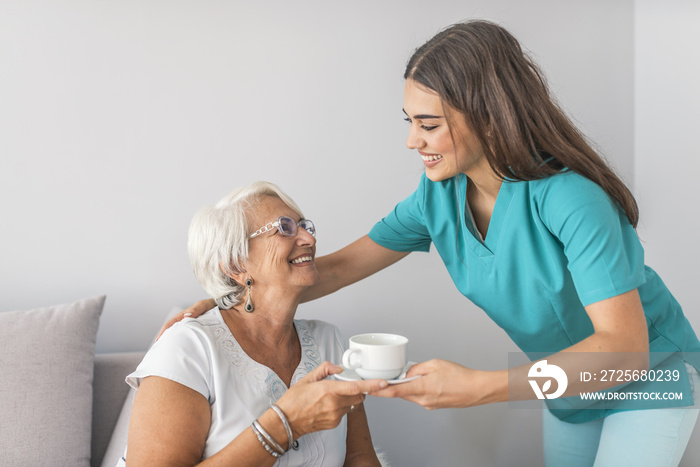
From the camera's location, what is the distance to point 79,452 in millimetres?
1859

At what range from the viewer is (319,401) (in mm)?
1302

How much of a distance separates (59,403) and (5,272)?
0.59m

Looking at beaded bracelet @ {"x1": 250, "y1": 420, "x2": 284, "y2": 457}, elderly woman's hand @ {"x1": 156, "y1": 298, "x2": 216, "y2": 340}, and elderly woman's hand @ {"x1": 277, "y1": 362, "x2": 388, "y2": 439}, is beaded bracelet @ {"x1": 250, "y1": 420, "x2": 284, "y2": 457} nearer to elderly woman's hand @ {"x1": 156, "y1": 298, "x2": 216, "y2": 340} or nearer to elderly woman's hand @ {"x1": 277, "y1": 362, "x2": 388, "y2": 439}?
elderly woman's hand @ {"x1": 277, "y1": 362, "x2": 388, "y2": 439}

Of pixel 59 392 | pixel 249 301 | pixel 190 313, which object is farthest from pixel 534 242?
pixel 59 392

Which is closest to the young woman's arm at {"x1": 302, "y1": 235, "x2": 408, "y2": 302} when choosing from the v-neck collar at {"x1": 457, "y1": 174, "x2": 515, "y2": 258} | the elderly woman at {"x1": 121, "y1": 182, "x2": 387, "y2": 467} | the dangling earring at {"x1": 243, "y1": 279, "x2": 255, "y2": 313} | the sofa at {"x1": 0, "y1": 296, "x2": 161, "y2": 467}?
the elderly woman at {"x1": 121, "y1": 182, "x2": 387, "y2": 467}

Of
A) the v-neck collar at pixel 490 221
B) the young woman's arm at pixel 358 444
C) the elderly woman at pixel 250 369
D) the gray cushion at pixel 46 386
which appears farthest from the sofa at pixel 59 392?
the v-neck collar at pixel 490 221

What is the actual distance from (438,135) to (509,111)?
0.54 feet

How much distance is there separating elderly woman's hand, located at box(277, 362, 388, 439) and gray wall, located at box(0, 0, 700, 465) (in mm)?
1014

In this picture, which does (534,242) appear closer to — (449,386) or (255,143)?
(449,386)

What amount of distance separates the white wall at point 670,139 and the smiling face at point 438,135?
1.43m

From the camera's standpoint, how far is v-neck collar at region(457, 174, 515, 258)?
149cm

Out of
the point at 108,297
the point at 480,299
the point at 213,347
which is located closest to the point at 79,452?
the point at 108,297

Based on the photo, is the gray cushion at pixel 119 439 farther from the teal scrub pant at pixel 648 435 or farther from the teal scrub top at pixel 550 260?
the teal scrub pant at pixel 648 435

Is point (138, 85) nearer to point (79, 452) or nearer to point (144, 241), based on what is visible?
point (144, 241)
